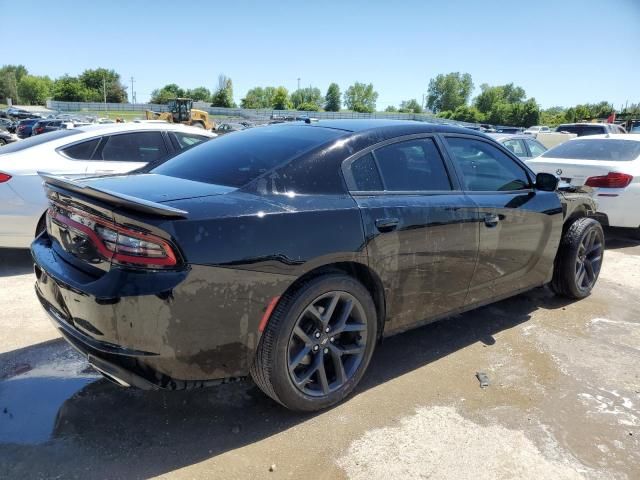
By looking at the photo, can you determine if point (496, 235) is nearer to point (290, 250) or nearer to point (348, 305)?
point (348, 305)

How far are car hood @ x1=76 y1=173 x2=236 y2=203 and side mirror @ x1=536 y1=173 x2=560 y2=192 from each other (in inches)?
105

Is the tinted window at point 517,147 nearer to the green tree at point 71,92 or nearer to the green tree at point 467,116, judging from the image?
the green tree at point 467,116

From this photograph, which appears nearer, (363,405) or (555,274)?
(363,405)

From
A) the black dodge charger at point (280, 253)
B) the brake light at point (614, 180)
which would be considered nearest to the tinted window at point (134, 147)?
the black dodge charger at point (280, 253)

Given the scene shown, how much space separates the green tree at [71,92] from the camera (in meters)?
109

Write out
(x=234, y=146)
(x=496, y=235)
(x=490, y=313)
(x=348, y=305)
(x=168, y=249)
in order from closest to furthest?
(x=168, y=249)
(x=348, y=305)
(x=234, y=146)
(x=496, y=235)
(x=490, y=313)

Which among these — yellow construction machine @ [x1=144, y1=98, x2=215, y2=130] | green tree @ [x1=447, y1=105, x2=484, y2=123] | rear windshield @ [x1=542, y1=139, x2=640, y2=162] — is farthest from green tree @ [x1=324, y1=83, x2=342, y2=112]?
rear windshield @ [x1=542, y1=139, x2=640, y2=162]

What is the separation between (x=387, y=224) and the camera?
9.36ft

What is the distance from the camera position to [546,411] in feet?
9.56

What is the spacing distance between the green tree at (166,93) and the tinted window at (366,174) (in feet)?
396

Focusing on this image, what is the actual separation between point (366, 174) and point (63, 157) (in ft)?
12.6

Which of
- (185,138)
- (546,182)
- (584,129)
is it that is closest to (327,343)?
(546,182)

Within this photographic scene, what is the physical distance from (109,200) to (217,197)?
492mm

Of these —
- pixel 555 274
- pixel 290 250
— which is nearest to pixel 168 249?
pixel 290 250
